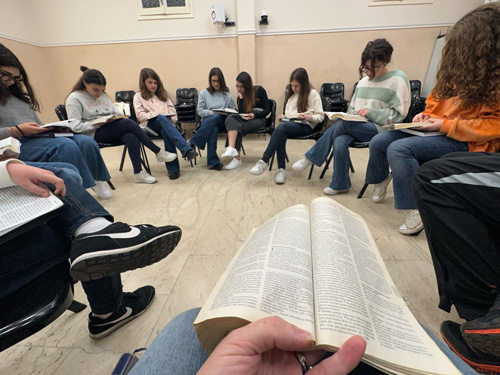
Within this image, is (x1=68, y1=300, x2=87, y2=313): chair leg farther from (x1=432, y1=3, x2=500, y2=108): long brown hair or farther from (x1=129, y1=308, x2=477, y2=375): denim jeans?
(x1=432, y1=3, x2=500, y2=108): long brown hair

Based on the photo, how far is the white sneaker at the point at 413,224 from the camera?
1.26 metres

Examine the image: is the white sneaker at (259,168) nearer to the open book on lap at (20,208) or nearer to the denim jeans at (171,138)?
Result: the denim jeans at (171,138)

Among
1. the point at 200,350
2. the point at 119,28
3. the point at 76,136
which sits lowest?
the point at 200,350

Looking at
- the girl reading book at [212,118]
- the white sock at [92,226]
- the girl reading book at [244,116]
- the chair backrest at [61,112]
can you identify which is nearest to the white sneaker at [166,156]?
the girl reading book at [212,118]

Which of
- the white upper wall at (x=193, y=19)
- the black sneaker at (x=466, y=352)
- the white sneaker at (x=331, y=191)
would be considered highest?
the white upper wall at (x=193, y=19)

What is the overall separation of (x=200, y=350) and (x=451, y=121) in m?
1.45

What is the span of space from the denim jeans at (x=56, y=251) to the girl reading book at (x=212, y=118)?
177 centimetres

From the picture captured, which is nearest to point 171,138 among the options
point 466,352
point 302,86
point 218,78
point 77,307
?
point 218,78

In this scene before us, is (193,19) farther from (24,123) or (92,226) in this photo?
(92,226)

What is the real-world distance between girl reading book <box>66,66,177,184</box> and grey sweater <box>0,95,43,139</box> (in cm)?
36

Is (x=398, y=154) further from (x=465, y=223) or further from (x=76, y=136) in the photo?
(x=76, y=136)

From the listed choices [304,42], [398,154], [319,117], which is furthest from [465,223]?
[304,42]

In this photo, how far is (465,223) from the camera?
2.19ft

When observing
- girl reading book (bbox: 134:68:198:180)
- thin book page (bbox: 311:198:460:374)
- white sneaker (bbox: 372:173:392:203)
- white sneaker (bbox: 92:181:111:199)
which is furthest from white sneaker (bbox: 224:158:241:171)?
thin book page (bbox: 311:198:460:374)
